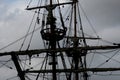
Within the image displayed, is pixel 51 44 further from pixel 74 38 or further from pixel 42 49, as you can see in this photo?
pixel 74 38

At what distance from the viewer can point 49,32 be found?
66062 millimetres

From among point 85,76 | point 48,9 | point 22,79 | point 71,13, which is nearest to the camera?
point 22,79

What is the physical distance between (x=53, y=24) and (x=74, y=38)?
1206cm

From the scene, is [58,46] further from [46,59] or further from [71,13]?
[71,13]

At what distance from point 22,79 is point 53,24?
8.39 meters

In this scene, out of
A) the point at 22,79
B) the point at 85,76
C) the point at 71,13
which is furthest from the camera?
the point at 85,76

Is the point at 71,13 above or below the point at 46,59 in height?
above

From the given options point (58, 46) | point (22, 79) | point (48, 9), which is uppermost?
point (48, 9)

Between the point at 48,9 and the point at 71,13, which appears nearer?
the point at 48,9

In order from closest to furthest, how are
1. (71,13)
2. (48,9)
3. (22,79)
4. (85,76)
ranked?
(22,79)
(48,9)
(71,13)
(85,76)

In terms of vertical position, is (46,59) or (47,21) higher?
(47,21)

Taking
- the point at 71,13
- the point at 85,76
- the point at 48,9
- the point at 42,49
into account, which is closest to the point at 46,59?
the point at 42,49

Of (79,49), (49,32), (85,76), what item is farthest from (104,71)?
(85,76)

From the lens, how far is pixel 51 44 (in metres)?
66.2
